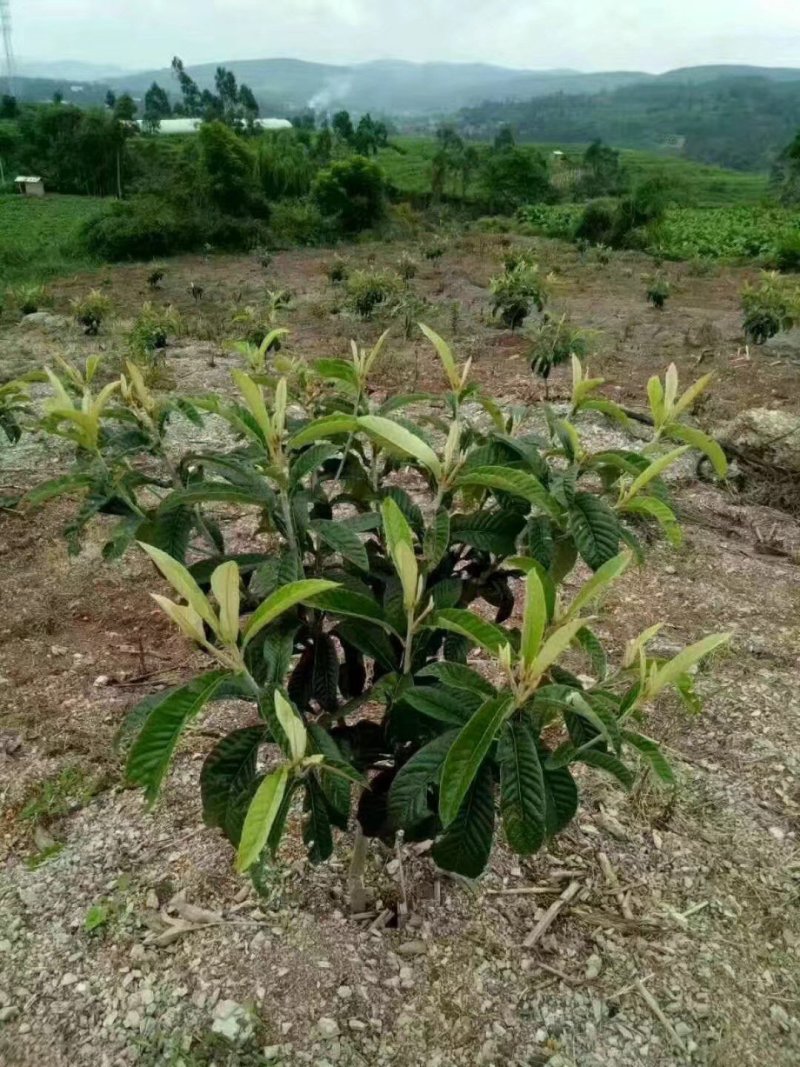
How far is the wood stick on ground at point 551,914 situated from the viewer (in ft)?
6.35

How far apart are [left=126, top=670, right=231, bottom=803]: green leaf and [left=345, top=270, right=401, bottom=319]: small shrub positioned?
993 cm

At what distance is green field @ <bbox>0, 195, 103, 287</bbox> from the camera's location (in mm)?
15578

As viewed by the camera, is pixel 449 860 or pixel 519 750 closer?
pixel 519 750

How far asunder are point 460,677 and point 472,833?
275mm

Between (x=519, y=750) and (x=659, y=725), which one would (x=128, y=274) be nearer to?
(x=659, y=725)

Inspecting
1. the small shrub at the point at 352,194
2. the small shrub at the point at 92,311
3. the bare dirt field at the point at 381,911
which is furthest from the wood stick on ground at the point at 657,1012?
the small shrub at the point at 352,194

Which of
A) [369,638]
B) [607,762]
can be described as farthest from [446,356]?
[607,762]

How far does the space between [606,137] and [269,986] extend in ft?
454

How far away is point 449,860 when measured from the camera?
132 centimetres

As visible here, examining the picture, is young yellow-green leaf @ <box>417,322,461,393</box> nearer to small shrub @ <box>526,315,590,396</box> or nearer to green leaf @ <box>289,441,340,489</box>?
green leaf @ <box>289,441,340,489</box>

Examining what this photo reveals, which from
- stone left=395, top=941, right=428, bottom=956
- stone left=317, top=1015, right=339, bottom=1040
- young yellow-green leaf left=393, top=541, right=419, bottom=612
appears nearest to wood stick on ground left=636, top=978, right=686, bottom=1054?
stone left=395, top=941, right=428, bottom=956

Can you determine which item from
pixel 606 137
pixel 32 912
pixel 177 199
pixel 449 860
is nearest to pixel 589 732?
pixel 449 860

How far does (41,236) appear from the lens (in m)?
20.3

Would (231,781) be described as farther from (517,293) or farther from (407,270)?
(407,270)
